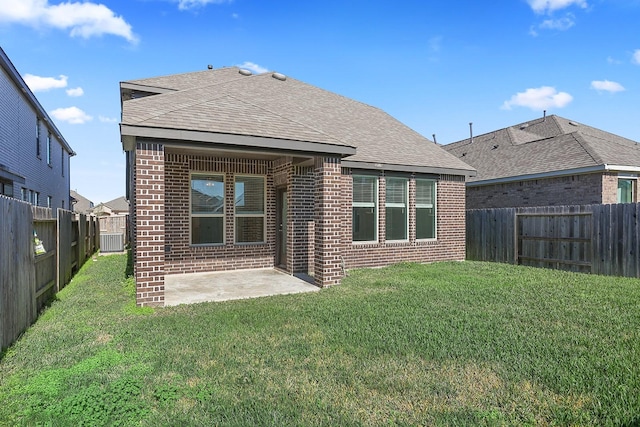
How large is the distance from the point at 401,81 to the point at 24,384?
13629mm

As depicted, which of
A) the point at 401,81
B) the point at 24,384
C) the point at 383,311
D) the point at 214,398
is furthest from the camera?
the point at 401,81

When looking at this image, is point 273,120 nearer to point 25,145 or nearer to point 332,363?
point 332,363

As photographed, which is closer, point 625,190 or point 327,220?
point 327,220

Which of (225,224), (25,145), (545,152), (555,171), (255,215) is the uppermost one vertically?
(25,145)

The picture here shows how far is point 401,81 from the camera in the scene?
13594mm

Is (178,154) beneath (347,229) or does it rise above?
above

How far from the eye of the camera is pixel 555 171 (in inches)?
530

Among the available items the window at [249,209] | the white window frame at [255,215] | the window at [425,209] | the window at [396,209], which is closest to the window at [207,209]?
the white window frame at [255,215]

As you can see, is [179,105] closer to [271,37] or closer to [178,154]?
[178,154]

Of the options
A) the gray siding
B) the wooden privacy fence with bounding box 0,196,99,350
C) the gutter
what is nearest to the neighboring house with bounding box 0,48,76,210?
the gray siding

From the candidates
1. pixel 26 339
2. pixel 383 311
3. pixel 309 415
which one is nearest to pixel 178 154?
pixel 26 339

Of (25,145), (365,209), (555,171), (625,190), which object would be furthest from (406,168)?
(25,145)

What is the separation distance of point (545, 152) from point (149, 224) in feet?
52.9

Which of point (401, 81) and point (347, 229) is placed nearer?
point (347, 229)
